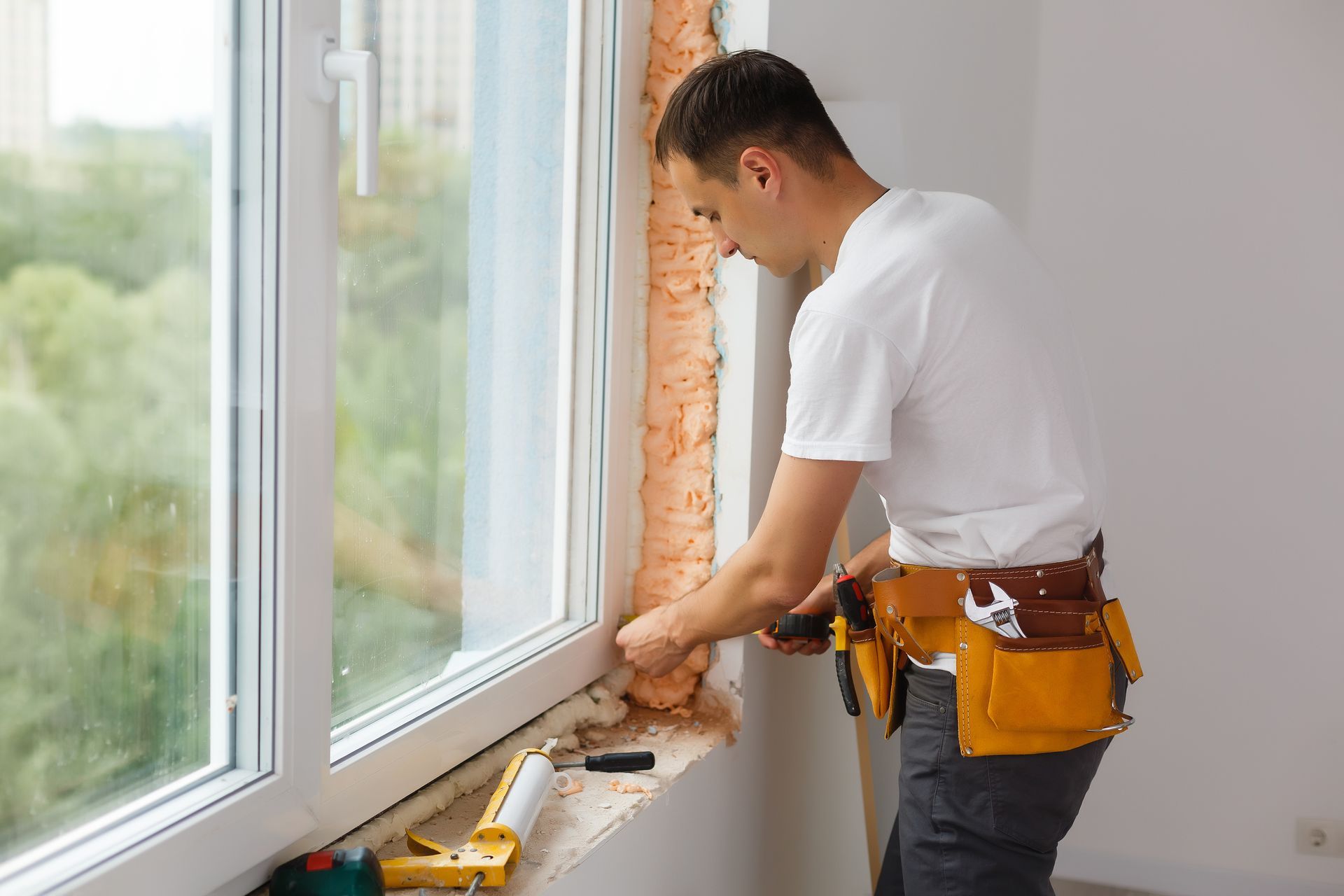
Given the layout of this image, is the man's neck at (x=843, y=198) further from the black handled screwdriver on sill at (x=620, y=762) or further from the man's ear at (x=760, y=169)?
the black handled screwdriver on sill at (x=620, y=762)

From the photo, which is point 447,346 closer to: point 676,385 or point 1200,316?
point 676,385

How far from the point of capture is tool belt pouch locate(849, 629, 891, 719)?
138 cm

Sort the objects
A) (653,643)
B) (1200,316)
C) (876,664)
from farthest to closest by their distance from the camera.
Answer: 1. (1200,316)
2. (653,643)
3. (876,664)

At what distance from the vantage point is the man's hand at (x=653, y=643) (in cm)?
158

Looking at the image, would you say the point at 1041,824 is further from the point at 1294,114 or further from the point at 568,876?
the point at 1294,114

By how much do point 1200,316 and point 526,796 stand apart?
5.66 ft

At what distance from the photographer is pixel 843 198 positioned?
4.42ft

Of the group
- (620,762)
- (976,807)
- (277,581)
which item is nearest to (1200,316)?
(976,807)

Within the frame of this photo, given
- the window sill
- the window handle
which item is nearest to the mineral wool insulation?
the window sill

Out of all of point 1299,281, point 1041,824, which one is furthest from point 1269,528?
point 1041,824

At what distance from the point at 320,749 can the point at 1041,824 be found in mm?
869

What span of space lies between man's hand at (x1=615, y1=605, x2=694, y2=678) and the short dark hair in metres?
0.67

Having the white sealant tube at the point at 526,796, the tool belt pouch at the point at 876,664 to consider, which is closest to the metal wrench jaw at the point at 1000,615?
the tool belt pouch at the point at 876,664

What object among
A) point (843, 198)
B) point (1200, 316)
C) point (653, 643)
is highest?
point (843, 198)
